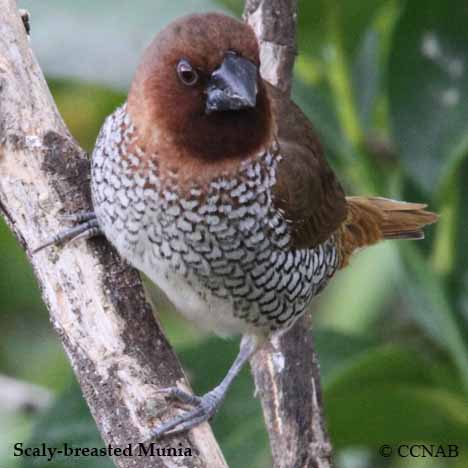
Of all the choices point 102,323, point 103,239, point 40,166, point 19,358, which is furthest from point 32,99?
point 19,358

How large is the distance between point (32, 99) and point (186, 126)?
52cm

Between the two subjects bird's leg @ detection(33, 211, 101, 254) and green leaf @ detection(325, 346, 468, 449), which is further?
green leaf @ detection(325, 346, 468, 449)

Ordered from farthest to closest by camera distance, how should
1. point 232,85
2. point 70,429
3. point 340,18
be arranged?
point 340,18
point 70,429
point 232,85

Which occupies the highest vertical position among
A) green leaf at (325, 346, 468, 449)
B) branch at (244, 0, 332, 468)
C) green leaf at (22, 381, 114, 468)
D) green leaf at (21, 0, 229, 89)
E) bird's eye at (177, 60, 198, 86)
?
bird's eye at (177, 60, 198, 86)

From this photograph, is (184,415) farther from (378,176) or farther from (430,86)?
(430,86)

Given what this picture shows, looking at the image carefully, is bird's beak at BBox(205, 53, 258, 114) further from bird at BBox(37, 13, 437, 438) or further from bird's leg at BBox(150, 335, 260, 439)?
bird's leg at BBox(150, 335, 260, 439)

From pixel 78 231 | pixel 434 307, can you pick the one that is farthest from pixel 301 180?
pixel 434 307

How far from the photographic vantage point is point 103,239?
3.32m

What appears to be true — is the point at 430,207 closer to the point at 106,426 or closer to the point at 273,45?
the point at 273,45

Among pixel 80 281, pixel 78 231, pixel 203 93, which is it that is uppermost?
pixel 203 93

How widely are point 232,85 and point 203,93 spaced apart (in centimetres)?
12

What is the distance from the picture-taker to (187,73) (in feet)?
9.65

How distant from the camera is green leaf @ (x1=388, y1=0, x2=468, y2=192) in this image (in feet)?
13.9

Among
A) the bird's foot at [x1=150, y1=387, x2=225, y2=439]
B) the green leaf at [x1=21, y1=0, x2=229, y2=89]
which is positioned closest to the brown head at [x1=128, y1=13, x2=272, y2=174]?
the bird's foot at [x1=150, y1=387, x2=225, y2=439]
